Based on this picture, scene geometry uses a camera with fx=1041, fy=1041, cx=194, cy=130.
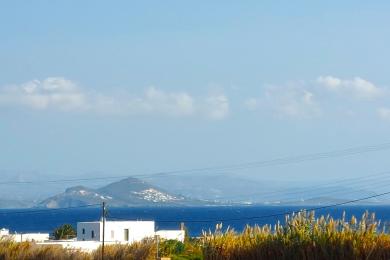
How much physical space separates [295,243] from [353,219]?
9.77ft

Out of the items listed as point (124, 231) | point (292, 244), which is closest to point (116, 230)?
point (124, 231)

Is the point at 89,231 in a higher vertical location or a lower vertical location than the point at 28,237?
higher

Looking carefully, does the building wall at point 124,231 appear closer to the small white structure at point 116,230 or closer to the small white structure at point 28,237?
the small white structure at point 116,230

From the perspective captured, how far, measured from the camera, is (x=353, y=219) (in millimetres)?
34312

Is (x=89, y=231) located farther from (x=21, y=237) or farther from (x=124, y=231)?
(x=21, y=237)

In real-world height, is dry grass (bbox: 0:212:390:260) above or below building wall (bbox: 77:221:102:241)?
below

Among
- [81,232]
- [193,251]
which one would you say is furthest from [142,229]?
[193,251]

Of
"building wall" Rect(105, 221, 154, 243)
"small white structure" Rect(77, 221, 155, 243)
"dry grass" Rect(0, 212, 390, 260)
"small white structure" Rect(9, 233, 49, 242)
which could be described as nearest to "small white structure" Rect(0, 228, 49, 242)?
"small white structure" Rect(9, 233, 49, 242)

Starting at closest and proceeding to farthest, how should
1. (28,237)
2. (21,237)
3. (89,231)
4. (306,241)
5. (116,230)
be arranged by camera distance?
1. (306,241)
2. (21,237)
3. (28,237)
4. (116,230)
5. (89,231)

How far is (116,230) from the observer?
225ft

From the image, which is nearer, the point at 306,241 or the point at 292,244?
the point at 306,241

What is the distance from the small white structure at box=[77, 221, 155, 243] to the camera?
6844 cm

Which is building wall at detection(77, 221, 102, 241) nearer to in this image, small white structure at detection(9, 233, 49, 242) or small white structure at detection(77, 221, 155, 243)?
small white structure at detection(77, 221, 155, 243)

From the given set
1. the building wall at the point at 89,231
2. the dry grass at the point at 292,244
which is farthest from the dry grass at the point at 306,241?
the building wall at the point at 89,231
